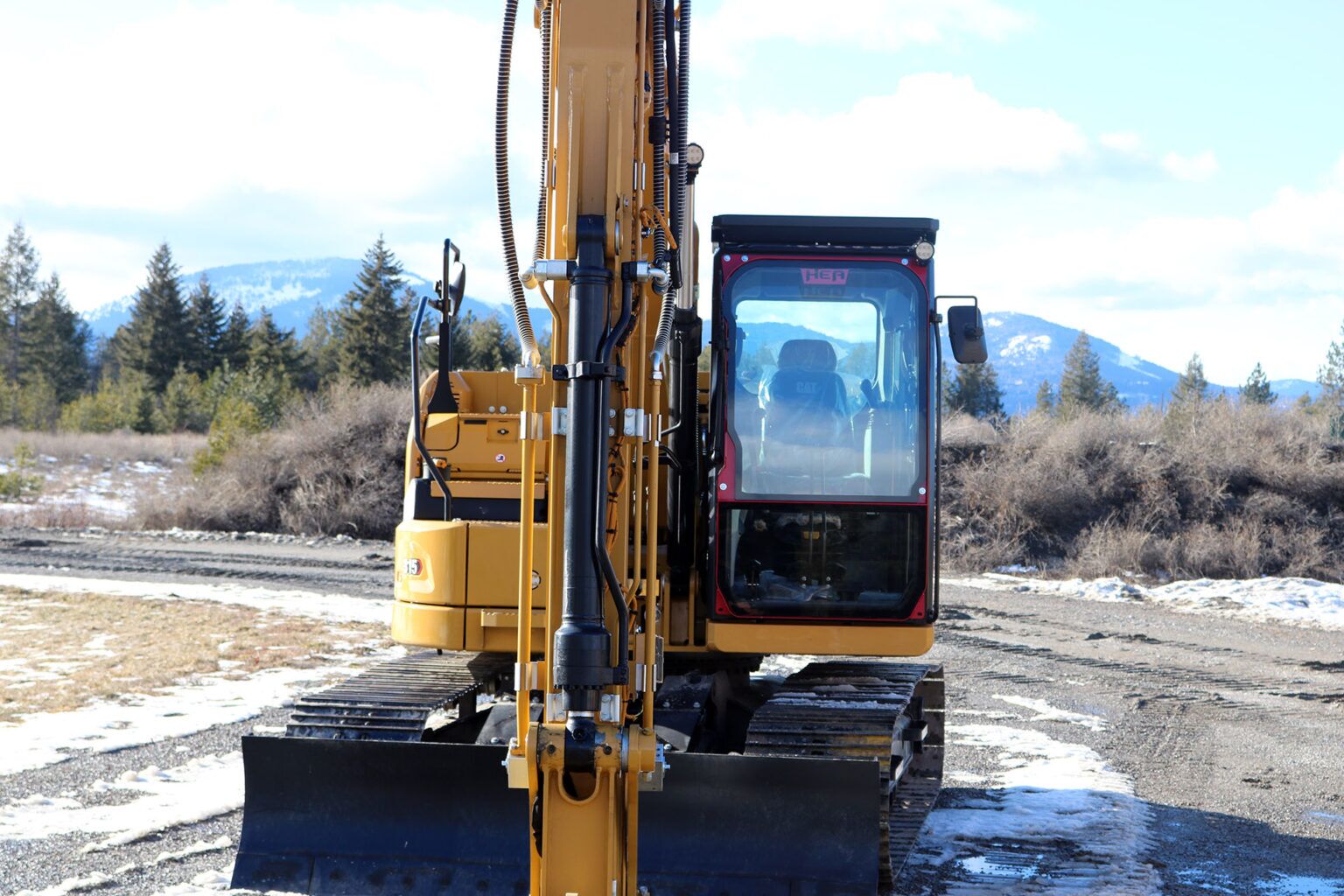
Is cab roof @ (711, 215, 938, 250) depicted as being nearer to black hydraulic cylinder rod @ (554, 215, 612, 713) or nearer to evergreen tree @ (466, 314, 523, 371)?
black hydraulic cylinder rod @ (554, 215, 612, 713)

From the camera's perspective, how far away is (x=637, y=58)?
4.80m

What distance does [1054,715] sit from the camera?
34.1 feet

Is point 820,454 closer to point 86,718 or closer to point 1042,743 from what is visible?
point 1042,743

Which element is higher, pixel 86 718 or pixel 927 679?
pixel 927 679

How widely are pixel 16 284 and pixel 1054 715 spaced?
2607 inches

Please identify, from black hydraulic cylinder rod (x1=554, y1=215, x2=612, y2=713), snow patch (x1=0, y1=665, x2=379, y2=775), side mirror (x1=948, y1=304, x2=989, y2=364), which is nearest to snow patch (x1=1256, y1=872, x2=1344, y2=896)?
side mirror (x1=948, y1=304, x2=989, y2=364)

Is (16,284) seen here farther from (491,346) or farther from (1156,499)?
(1156,499)

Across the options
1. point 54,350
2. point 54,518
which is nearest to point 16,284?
point 54,350

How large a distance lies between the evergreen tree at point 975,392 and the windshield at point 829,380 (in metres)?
52.2

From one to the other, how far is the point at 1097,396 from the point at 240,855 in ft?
246

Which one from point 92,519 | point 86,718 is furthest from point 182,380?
point 86,718

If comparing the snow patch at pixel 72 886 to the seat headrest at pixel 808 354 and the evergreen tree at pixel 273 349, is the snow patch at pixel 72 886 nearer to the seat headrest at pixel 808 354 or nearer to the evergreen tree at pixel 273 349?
the seat headrest at pixel 808 354

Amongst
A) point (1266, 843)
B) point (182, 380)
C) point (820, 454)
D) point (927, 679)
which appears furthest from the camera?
point (182, 380)

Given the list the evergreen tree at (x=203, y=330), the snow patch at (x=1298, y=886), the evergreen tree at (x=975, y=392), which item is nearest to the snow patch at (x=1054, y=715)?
the snow patch at (x=1298, y=886)
